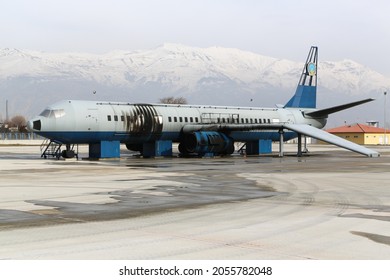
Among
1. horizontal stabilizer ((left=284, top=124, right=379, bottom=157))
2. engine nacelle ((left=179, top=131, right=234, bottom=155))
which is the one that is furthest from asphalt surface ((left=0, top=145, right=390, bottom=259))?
engine nacelle ((left=179, top=131, right=234, bottom=155))

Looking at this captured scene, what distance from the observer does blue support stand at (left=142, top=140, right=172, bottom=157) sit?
159 ft

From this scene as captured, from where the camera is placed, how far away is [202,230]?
37.3 feet

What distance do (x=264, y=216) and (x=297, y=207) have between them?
75.5 inches

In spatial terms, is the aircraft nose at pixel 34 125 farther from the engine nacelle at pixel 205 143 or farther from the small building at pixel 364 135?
the small building at pixel 364 135

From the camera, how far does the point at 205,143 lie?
4762cm

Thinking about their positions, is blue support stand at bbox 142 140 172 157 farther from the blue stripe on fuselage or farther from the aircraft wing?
the aircraft wing

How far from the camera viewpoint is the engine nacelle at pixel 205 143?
4762 centimetres

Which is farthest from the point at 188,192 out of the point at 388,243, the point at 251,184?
the point at 388,243

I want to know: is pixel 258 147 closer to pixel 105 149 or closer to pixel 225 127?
pixel 225 127

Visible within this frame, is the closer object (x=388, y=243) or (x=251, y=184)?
(x=388, y=243)

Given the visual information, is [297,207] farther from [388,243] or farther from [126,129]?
[126,129]

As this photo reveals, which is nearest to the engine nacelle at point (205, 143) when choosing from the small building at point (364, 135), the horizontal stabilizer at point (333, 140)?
the horizontal stabilizer at point (333, 140)

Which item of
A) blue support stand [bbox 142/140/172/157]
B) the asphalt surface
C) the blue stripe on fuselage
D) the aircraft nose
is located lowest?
the asphalt surface

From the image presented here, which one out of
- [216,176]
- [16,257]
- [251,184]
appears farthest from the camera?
[216,176]
